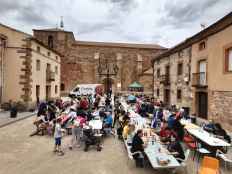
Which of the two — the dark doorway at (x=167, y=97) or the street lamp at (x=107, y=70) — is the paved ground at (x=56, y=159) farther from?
the dark doorway at (x=167, y=97)

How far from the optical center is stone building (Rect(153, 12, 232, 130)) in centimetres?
1007

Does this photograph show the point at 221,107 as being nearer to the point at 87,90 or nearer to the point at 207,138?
the point at 207,138

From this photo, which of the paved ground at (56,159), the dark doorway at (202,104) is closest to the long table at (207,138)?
the paved ground at (56,159)

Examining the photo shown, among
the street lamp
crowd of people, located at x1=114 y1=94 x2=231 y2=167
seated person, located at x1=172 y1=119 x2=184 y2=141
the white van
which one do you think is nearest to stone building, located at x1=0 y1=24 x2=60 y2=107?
the street lamp

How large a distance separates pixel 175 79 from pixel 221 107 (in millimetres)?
6977

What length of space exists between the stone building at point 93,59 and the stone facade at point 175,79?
11.3m

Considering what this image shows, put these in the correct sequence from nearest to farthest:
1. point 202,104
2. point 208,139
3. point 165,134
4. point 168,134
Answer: point 208,139 → point 168,134 → point 165,134 → point 202,104

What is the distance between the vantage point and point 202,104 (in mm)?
12953

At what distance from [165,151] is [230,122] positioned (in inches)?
251

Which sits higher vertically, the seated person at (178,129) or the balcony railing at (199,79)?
the balcony railing at (199,79)

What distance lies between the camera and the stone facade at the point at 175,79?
48.7 feet

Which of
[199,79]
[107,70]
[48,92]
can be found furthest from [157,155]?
[48,92]

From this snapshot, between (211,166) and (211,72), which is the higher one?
(211,72)

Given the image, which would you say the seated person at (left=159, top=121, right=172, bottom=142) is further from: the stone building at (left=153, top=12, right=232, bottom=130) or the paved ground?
the stone building at (left=153, top=12, right=232, bottom=130)
